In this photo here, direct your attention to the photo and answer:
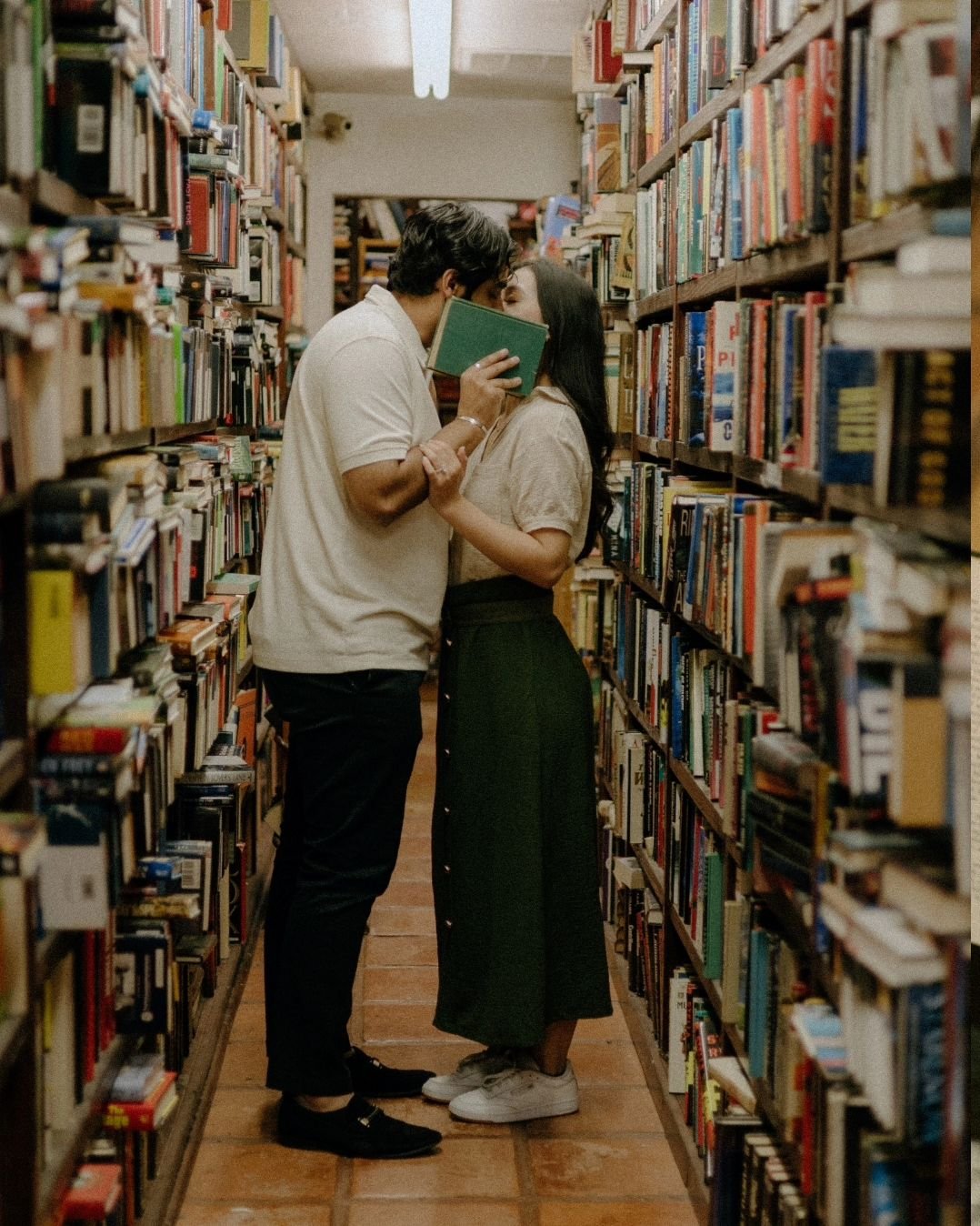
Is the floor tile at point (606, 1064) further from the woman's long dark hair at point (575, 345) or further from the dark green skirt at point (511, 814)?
the woman's long dark hair at point (575, 345)

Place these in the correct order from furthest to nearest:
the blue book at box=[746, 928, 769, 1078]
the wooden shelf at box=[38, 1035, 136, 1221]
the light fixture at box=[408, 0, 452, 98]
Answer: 1. the light fixture at box=[408, 0, 452, 98]
2. the blue book at box=[746, 928, 769, 1078]
3. the wooden shelf at box=[38, 1035, 136, 1221]

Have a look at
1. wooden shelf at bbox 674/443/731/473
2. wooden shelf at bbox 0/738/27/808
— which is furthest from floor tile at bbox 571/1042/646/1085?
wooden shelf at bbox 0/738/27/808

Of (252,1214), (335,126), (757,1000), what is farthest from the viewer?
(335,126)

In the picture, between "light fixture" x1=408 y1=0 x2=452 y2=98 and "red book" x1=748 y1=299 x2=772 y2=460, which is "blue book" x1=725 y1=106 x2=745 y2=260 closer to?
"red book" x1=748 y1=299 x2=772 y2=460

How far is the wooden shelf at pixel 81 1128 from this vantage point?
5.24ft

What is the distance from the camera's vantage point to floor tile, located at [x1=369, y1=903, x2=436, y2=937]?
369cm

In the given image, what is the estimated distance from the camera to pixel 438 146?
7145 mm

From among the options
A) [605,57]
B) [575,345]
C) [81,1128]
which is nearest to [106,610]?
[81,1128]

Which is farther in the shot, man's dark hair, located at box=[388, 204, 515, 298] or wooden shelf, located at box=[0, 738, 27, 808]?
man's dark hair, located at box=[388, 204, 515, 298]

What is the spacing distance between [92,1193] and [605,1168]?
1105mm

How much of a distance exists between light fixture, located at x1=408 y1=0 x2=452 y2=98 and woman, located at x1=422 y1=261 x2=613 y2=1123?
107 inches

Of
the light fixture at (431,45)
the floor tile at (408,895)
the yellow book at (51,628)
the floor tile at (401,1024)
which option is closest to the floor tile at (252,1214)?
the floor tile at (401,1024)

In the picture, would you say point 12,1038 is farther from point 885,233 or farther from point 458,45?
point 458,45

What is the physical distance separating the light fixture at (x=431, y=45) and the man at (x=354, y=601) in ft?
8.86
